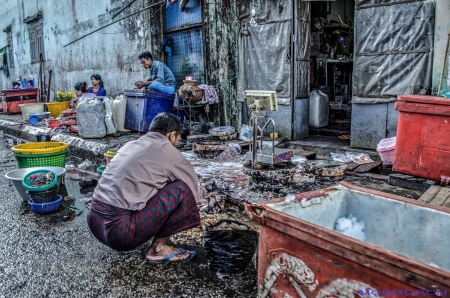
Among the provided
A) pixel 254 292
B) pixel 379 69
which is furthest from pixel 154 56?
pixel 254 292

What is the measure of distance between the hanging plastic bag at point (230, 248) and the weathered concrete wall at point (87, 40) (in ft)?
26.3

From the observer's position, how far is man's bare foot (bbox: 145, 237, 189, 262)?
3605mm

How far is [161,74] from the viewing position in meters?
8.85

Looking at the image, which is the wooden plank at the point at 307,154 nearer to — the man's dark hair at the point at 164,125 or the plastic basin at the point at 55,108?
the man's dark hair at the point at 164,125

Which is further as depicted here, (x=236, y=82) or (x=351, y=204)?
(x=236, y=82)

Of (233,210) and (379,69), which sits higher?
(379,69)

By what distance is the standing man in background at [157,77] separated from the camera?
8688mm

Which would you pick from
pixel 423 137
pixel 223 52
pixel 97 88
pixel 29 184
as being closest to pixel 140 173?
pixel 29 184

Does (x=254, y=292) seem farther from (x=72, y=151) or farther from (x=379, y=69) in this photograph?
(x=72, y=151)

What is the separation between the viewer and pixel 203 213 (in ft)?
15.1

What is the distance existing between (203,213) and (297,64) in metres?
4.23

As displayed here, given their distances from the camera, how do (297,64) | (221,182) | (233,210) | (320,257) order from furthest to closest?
(297,64) → (221,182) → (233,210) → (320,257)

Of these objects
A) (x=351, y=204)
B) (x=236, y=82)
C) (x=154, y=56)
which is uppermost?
(x=154, y=56)

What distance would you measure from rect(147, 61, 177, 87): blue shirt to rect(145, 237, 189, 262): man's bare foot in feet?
19.3
